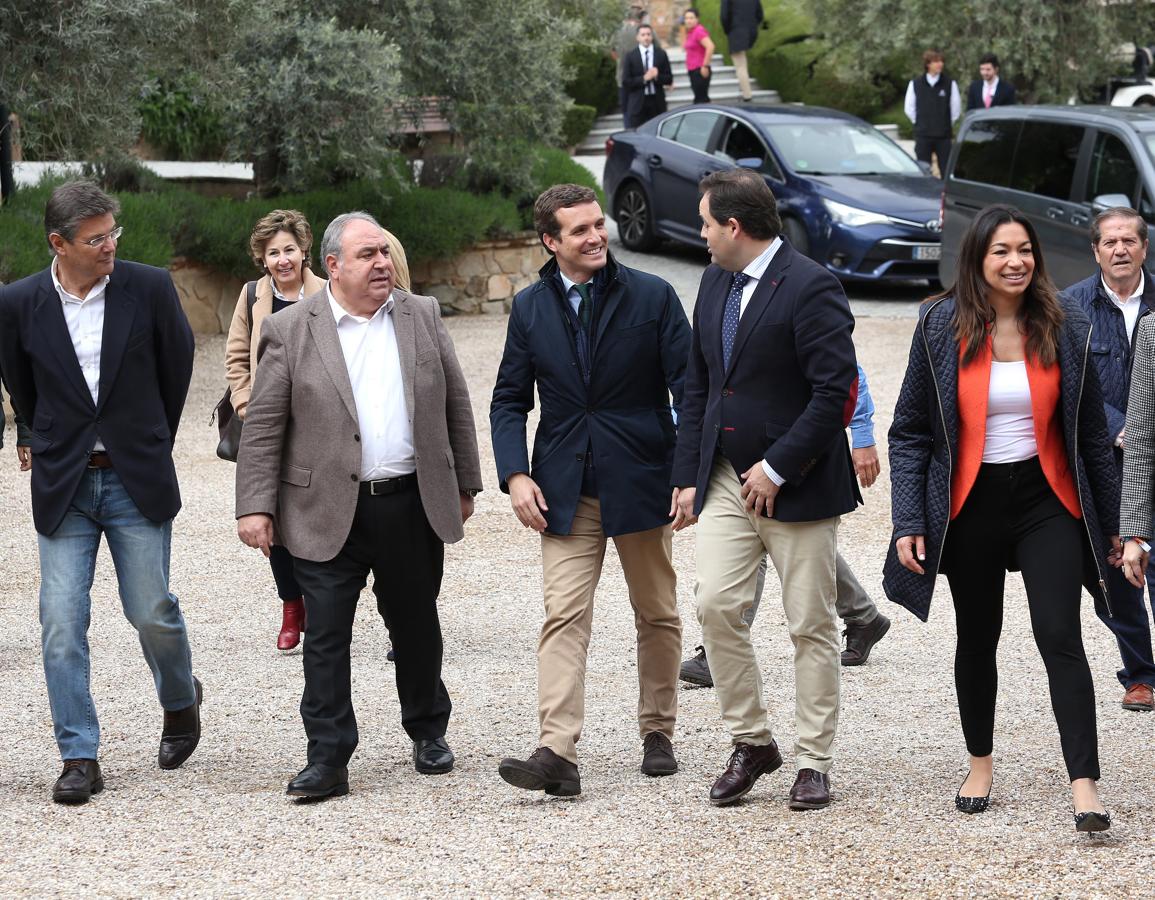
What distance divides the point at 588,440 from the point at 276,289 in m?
2.13

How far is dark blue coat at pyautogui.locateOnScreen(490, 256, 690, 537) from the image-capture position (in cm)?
505

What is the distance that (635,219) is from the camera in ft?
59.5

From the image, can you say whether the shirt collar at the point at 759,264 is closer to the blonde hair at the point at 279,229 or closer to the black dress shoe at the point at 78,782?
the blonde hair at the point at 279,229

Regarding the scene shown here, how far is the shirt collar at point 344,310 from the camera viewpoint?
5.09 meters

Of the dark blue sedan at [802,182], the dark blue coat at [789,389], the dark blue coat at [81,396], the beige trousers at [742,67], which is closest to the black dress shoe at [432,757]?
the dark blue coat at [81,396]

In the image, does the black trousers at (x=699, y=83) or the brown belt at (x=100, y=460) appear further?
the black trousers at (x=699, y=83)

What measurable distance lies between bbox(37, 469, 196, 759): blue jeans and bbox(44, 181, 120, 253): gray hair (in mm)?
742

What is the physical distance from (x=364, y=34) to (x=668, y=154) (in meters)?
4.47

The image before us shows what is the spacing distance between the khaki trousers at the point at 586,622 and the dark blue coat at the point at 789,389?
0.38m

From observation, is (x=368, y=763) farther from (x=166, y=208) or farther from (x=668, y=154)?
(x=668, y=154)

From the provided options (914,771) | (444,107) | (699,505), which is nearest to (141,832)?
Answer: (699,505)

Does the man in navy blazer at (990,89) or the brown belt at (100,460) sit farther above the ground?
the man in navy blazer at (990,89)

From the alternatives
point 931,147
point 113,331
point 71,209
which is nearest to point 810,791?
point 113,331

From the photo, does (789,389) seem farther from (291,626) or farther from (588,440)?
(291,626)
